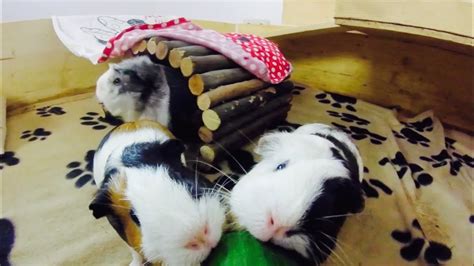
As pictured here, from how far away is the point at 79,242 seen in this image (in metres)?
0.79

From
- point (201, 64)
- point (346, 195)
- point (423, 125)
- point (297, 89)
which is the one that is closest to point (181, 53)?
point (201, 64)

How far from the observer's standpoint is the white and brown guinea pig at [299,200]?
549 mm

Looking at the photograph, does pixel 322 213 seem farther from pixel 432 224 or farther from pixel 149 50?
pixel 149 50

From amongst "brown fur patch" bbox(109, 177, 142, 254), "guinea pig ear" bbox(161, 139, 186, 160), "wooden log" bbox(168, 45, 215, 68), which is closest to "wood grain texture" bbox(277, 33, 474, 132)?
"wooden log" bbox(168, 45, 215, 68)

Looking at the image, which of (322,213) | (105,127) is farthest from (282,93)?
(322,213)

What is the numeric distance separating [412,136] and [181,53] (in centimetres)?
95

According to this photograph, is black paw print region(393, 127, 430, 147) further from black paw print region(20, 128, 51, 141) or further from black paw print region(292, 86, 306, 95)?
black paw print region(20, 128, 51, 141)

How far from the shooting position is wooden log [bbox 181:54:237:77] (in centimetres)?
99

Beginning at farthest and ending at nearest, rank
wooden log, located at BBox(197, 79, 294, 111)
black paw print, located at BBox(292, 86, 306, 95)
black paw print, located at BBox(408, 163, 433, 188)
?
black paw print, located at BBox(292, 86, 306, 95), black paw print, located at BBox(408, 163, 433, 188), wooden log, located at BBox(197, 79, 294, 111)

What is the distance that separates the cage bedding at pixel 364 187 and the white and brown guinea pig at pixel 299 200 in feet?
0.44

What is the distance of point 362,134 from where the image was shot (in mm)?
1341

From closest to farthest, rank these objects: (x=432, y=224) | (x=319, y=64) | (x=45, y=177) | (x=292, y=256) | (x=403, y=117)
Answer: (x=292, y=256) → (x=432, y=224) → (x=45, y=177) → (x=403, y=117) → (x=319, y=64)

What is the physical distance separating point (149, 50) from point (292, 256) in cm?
76

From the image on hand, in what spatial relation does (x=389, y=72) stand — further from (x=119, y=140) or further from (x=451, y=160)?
(x=119, y=140)
